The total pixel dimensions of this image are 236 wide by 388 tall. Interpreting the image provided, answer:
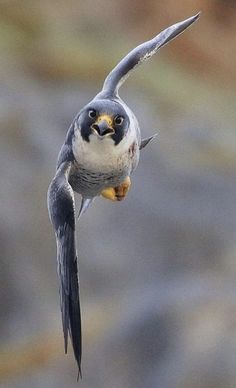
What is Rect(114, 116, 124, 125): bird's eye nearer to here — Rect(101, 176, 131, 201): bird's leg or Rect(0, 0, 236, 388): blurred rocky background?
Rect(101, 176, 131, 201): bird's leg

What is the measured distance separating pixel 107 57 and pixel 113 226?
29 cm

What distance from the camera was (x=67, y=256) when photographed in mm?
467

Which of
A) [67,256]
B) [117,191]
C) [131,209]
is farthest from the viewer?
[131,209]

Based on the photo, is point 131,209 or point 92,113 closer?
point 92,113

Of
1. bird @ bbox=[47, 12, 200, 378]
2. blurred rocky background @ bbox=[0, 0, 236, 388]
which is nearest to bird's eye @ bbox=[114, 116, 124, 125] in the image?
bird @ bbox=[47, 12, 200, 378]

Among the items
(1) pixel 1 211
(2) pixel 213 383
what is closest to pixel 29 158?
(1) pixel 1 211

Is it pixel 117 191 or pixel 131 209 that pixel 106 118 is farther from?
pixel 131 209

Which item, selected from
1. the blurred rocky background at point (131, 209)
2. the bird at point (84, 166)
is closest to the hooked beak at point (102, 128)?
the bird at point (84, 166)

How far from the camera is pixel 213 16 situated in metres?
1.33

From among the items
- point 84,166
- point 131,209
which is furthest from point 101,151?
point 131,209

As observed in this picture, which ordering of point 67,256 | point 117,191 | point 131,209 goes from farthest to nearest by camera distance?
point 131,209 < point 117,191 < point 67,256

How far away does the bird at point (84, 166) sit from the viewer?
459 mm

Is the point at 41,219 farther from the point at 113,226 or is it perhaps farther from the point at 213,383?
the point at 213,383

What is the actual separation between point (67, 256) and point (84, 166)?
0.06 m
